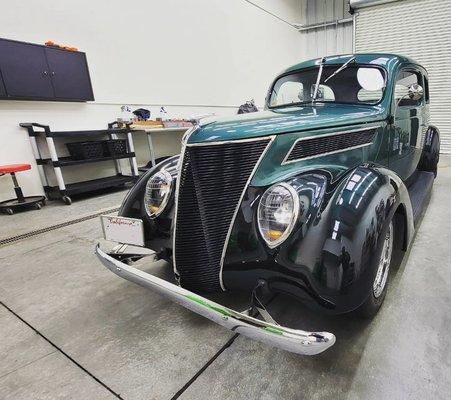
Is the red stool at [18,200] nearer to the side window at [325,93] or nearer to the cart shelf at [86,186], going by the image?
the cart shelf at [86,186]

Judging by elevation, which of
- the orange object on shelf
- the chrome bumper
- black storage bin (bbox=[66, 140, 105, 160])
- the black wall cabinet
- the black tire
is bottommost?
the black tire

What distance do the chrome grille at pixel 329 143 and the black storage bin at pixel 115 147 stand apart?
358 cm

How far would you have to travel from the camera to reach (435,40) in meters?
6.27

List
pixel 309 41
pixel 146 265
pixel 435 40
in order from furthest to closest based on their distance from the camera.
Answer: pixel 309 41
pixel 435 40
pixel 146 265

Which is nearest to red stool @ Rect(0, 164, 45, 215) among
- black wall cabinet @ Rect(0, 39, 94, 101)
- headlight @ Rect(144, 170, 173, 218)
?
black wall cabinet @ Rect(0, 39, 94, 101)

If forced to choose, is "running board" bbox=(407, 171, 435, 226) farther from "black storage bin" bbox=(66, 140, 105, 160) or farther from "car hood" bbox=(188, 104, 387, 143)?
"black storage bin" bbox=(66, 140, 105, 160)

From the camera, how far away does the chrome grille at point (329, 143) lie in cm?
127

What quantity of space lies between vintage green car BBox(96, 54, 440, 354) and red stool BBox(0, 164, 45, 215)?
256 cm

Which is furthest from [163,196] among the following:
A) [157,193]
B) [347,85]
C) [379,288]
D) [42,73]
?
[42,73]

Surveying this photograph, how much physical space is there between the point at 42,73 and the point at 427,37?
7.65 metres

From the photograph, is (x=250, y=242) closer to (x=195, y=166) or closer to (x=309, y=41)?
(x=195, y=166)

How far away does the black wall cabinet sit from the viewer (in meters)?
3.37

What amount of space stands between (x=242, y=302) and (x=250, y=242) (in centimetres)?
50

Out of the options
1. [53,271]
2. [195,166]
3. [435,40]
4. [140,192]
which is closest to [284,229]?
[195,166]
